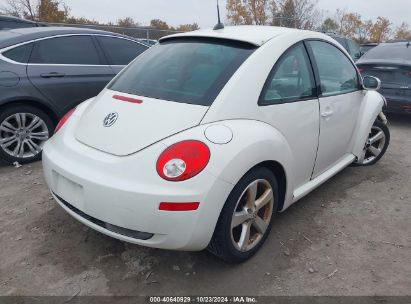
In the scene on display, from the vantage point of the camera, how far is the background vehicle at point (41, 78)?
13.9 feet

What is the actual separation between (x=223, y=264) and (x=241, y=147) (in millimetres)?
917

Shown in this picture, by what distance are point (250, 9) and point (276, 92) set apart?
35443 mm

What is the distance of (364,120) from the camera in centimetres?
391

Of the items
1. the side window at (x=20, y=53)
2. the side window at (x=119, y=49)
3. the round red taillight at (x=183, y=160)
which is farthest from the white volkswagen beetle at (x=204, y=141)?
the side window at (x=119, y=49)

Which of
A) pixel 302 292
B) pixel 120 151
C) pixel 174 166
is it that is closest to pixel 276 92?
pixel 174 166

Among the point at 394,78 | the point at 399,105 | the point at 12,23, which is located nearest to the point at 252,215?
the point at 399,105

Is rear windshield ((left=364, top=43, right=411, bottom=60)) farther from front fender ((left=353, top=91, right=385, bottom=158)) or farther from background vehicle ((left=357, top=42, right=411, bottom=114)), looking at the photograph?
front fender ((left=353, top=91, right=385, bottom=158))

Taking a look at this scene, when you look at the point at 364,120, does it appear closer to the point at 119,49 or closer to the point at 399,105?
the point at 399,105

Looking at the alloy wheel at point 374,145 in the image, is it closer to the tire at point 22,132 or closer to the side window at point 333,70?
the side window at point 333,70

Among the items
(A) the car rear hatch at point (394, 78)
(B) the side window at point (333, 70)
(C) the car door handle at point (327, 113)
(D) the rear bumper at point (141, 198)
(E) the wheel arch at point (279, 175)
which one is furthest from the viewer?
A: (A) the car rear hatch at point (394, 78)

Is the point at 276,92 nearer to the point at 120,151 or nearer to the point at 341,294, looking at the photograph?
the point at 120,151

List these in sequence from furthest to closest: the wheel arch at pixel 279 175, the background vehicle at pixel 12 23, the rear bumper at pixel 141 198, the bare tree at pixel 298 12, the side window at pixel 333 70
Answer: the bare tree at pixel 298 12 → the background vehicle at pixel 12 23 → the side window at pixel 333 70 → the wheel arch at pixel 279 175 → the rear bumper at pixel 141 198

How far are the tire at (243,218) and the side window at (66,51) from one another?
10.9 ft

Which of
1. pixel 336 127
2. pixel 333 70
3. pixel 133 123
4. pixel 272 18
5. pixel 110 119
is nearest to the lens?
pixel 133 123
